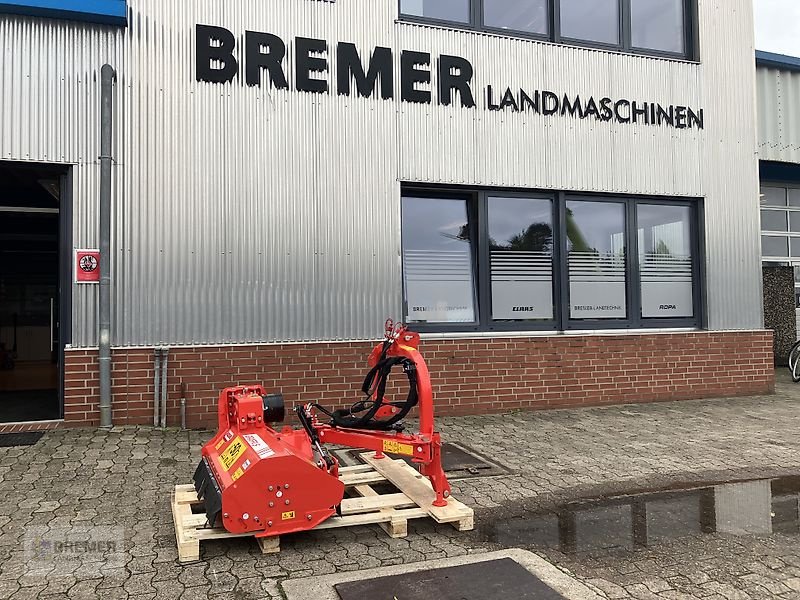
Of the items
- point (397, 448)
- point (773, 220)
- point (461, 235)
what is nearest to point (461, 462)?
point (397, 448)

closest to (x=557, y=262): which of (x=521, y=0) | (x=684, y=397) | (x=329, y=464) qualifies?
(x=684, y=397)

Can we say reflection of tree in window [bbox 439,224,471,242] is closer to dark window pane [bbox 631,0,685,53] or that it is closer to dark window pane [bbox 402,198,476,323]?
dark window pane [bbox 402,198,476,323]

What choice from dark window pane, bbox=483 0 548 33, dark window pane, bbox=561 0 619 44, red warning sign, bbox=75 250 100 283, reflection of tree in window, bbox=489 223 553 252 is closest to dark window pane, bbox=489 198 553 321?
reflection of tree in window, bbox=489 223 553 252

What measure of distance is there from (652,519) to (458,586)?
6.49ft

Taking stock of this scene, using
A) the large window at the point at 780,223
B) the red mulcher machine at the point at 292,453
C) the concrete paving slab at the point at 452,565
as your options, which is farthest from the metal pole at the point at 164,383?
the large window at the point at 780,223

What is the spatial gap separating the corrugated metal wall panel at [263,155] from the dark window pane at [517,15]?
1.16ft

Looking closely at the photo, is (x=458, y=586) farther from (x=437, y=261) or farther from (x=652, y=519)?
(x=437, y=261)

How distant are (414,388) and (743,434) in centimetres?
501

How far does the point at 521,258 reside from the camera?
9094 millimetres

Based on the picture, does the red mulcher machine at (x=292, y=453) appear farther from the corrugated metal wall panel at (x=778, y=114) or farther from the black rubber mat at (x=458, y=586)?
the corrugated metal wall panel at (x=778, y=114)

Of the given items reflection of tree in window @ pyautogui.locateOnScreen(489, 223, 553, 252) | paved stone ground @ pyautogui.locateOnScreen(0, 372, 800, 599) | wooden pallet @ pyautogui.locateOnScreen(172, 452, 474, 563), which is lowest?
paved stone ground @ pyautogui.locateOnScreen(0, 372, 800, 599)

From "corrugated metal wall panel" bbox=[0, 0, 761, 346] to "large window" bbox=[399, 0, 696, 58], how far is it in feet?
1.07

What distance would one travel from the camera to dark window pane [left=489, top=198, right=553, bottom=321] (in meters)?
8.95

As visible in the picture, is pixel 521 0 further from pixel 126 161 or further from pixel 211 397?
pixel 211 397
